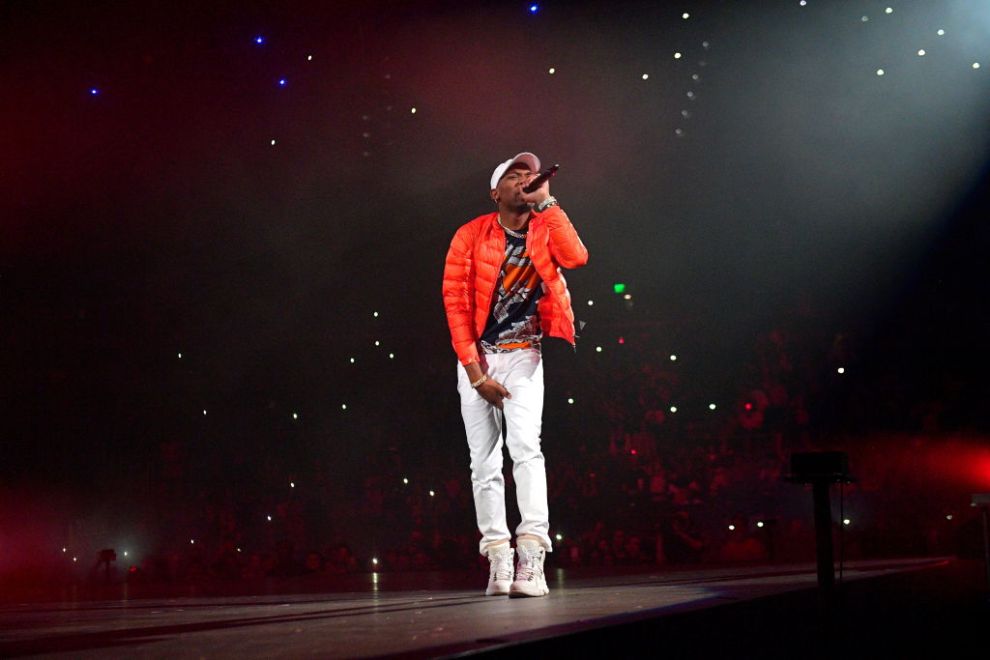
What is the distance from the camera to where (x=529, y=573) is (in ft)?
9.05

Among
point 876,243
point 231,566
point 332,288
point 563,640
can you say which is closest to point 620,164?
point 876,243

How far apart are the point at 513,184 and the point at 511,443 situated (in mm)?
808

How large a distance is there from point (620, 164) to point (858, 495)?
274 cm

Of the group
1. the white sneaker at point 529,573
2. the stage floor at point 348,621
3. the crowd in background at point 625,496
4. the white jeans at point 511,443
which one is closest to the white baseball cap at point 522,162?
the white jeans at point 511,443

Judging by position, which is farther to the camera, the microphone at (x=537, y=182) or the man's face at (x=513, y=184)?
the man's face at (x=513, y=184)

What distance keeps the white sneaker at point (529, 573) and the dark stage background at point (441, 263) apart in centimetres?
330

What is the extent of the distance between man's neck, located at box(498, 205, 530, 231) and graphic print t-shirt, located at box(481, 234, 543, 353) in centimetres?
4

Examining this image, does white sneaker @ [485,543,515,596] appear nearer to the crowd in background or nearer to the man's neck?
the man's neck

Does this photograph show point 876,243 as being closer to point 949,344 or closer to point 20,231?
point 949,344

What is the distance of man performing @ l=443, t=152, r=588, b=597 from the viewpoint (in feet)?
9.71

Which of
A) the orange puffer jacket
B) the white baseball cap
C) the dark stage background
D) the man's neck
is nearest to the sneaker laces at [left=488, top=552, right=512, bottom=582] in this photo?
the orange puffer jacket

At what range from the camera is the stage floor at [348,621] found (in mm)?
1551

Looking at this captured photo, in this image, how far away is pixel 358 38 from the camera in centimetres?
636

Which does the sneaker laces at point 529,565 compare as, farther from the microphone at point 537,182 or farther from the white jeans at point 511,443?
the microphone at point 537,182
